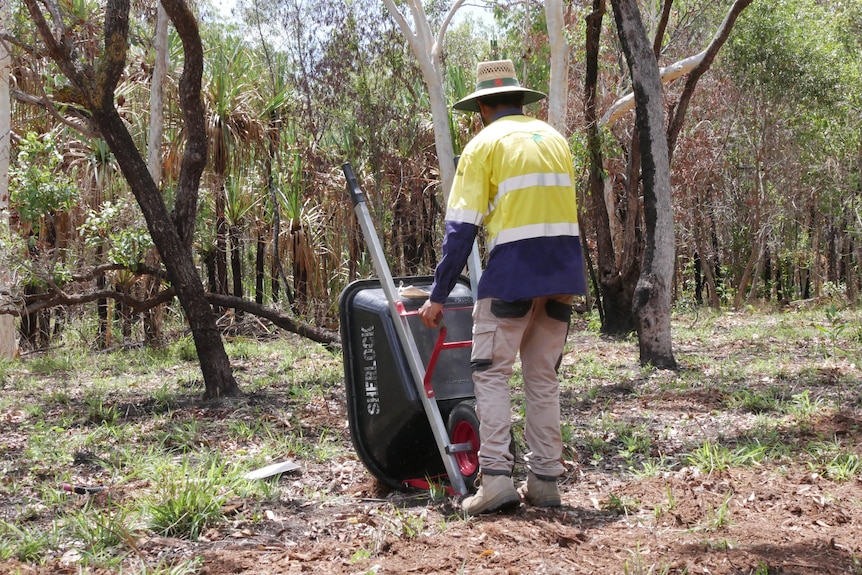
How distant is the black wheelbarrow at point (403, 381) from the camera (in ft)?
14.1

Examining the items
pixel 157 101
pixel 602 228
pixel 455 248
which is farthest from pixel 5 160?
pixel 455 248

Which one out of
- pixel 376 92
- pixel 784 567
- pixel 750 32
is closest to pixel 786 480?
pixel 784 567

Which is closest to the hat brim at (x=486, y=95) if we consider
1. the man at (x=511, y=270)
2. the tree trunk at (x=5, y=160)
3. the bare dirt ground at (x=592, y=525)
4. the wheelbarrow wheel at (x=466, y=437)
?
the man at (x=511, y=270)

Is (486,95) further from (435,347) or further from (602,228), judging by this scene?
(602,228)

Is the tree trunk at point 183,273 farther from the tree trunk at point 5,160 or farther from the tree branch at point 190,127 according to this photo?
the tree trunk at point 5,160

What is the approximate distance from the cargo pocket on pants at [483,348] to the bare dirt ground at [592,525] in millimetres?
677

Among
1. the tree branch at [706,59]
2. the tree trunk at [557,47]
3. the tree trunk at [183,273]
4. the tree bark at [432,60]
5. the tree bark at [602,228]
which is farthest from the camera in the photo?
the tree bark at [432,60]

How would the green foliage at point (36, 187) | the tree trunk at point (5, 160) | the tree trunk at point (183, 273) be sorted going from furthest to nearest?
the tree trunk at point (5, 160)
the green foliage at point (36, 187)
the tree trunk at point (183, 273)

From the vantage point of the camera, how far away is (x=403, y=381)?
4430 mm

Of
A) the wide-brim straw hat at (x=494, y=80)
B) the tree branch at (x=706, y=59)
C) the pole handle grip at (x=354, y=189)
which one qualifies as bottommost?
the pole handle grip at (x=354, y=189)

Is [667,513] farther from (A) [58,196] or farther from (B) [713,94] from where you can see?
(B) [713,94]

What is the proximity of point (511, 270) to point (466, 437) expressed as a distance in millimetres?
970

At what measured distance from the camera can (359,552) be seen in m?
3.47

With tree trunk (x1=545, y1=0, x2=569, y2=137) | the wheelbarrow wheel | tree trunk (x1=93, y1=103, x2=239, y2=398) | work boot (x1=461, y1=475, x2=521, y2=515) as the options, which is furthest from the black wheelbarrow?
tree trunk (x1=545, y1=0, x2=569, y2=137)
